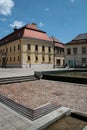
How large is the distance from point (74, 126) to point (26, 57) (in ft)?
107

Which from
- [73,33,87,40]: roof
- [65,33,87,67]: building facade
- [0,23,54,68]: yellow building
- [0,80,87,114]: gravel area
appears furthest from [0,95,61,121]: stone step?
[73,33,87,40]: roof

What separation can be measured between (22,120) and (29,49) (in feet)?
108

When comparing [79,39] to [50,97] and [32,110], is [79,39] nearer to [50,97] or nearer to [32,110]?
[50,97]

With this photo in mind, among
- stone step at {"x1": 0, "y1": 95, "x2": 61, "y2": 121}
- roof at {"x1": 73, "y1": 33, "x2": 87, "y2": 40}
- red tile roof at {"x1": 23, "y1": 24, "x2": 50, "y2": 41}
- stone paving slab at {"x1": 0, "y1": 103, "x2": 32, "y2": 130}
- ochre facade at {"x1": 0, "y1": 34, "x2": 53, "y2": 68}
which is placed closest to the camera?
stone paving slab at {"x1": 0, "y1": 103, "x2": 32, "y2": 130}

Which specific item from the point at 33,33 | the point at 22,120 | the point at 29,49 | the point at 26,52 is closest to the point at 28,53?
the point at 26,52

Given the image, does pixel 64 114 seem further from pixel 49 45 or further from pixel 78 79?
pixel 49 45

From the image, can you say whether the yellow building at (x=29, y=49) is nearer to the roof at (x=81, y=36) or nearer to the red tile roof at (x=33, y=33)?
the red tile roof at (x=33, y=33)

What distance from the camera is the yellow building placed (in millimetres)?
35906

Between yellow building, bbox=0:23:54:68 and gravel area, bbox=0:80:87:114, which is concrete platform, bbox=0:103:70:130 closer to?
gravel area, bbox=0:80:87:114

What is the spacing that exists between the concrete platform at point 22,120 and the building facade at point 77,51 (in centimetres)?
3707

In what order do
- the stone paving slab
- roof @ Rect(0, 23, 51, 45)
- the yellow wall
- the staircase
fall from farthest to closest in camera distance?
roof @ Rect(0, 23, 51, 45), the yellow wall, the staircase, the stone paving slab

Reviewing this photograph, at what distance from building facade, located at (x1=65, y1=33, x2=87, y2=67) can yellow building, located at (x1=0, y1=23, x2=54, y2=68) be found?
15.9ft

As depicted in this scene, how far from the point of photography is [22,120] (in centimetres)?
454

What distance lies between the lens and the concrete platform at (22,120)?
4106 mm
